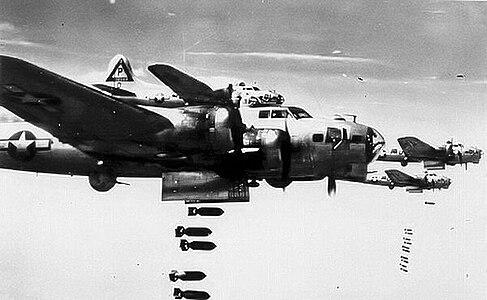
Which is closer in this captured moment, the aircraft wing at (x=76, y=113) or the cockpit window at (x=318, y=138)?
the aircraft wing at (x=76, y=113)

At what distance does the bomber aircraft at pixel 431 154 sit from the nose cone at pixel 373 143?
3 centimetres

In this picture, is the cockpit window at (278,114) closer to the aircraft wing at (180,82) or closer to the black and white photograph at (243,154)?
the black and white photograph at (243,154)

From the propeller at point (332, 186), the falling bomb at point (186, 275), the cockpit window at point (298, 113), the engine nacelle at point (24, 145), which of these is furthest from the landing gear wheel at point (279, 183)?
the engine nacelle at point (24, 145)

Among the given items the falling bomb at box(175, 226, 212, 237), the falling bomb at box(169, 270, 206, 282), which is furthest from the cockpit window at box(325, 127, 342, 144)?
the falling bomb at box(169, 270, 206, 282)

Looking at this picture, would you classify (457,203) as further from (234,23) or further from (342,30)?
(234,23)

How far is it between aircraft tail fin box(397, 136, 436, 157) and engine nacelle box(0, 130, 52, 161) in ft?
4.92

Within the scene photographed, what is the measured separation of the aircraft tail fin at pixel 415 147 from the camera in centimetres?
308

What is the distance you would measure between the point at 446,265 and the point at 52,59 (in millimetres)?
1904

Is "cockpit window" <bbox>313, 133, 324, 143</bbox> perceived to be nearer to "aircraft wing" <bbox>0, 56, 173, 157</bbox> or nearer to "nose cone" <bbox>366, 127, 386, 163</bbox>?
"nose cone" <bbox>366, 127, 386, 163</bbox>

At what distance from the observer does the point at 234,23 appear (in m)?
3.09

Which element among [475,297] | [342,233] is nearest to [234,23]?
[342,233]

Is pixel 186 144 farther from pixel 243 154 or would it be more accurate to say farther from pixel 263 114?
pixel 263 114

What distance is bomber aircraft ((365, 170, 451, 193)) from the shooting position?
10.2 ft

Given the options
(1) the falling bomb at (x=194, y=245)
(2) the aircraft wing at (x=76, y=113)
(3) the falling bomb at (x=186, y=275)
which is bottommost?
(3) the falling bomb at (x=186, y=275)
